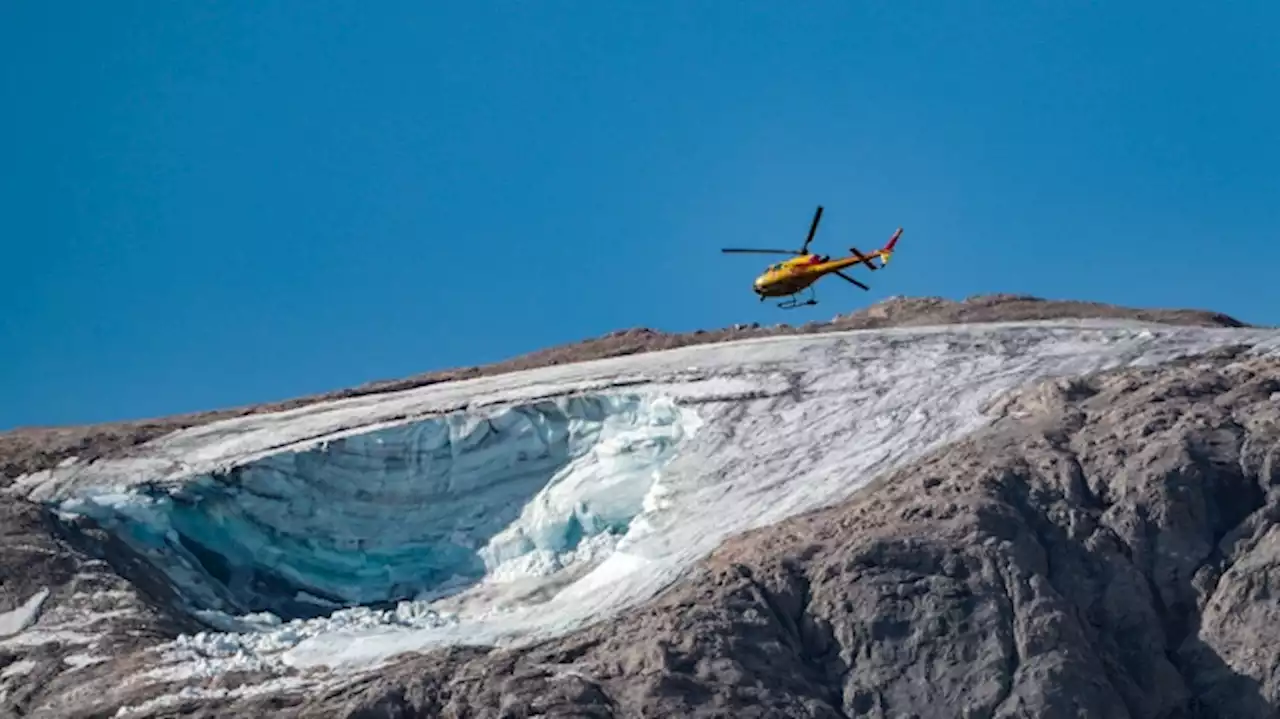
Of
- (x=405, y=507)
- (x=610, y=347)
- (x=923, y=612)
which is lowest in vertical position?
(x=923, y=612)

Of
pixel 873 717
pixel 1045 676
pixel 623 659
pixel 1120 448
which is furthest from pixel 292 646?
pixel 1120 448

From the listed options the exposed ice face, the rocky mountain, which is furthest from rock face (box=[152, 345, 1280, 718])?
the exposed ice face

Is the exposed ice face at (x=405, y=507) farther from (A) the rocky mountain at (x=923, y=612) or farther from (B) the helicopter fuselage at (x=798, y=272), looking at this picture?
(B) the helicopter fuselage at (x=798, y=272)

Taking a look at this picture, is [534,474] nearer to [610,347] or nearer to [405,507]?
[405,507]

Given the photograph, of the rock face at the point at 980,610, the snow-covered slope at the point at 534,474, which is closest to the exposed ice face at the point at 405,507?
the snow-covered slope at the point at 534,474

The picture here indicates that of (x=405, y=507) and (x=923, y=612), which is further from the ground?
(x=405, y=507)

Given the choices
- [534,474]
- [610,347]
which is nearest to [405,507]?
[534,474]
